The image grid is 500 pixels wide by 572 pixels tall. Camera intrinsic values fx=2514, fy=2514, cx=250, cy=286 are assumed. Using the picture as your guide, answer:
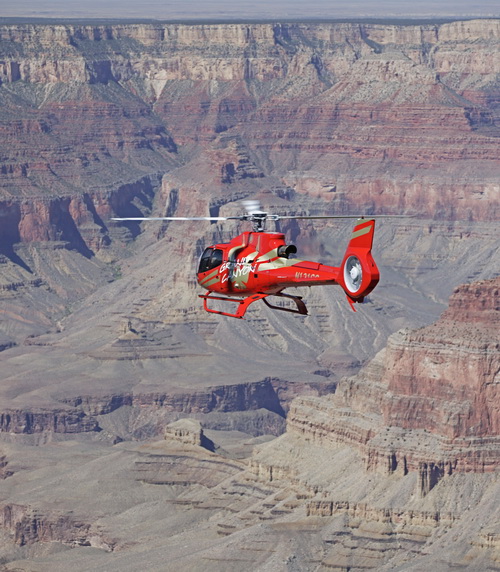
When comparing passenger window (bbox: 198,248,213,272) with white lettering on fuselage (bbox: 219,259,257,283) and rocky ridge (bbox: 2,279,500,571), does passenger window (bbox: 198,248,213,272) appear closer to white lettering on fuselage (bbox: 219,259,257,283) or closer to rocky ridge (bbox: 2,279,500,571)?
white lettering on fuselage (bbox: 219,259,257,283)

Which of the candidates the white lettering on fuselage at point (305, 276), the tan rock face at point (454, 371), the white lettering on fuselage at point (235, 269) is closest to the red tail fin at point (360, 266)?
the white lettering on fuselage at point (305, 276)

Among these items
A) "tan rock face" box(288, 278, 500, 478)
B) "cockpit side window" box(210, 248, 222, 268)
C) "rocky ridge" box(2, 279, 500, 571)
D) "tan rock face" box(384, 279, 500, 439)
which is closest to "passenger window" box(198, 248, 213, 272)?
"cockpit side window" box(210, 248, 222, 268)

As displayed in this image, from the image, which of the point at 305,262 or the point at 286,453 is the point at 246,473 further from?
the point at 305,262

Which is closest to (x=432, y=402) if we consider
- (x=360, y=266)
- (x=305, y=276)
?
(x=305, y=276)

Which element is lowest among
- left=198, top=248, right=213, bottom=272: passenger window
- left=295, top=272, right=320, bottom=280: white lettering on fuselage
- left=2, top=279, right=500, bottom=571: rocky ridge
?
left=2, top=279, right=500, bottom=571: rocky ridge

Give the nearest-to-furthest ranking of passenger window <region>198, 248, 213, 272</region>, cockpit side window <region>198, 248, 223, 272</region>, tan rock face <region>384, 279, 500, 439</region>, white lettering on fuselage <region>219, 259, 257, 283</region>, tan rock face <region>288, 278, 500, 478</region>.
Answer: white lettering on fuselage <region>219, 259, 257, 283</region>
cockpit side window <region>198, 248, 223, 272</region>
passenger window <region>198, 248, 213, 272</region>
tan rock face <region>288, 278, 500, 478</region>
tan rock face <region>384, 279, 500, 439</region>

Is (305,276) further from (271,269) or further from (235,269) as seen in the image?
(235,269)

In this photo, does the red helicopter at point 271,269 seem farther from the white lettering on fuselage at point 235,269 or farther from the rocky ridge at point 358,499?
the rocky ridge at point 358,499

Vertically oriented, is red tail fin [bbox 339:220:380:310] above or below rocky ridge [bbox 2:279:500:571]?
above

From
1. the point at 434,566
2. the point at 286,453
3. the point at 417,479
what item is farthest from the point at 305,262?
the point at 286,453
